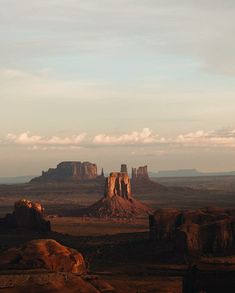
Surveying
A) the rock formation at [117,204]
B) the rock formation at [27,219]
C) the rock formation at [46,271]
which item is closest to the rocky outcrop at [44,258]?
the rock formation at [46,271]

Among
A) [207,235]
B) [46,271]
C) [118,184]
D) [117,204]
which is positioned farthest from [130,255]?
[118,184]

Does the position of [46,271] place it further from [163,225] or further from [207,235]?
[163,225]

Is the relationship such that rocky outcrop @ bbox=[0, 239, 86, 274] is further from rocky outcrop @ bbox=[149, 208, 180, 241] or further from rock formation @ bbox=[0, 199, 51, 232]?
rock formation @ bbox=[0, 199, 51, 232]

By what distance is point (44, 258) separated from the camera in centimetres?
6750

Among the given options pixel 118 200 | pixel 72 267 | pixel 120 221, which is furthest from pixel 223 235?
pixel 118 200

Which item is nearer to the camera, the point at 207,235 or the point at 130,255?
the point at 207,235

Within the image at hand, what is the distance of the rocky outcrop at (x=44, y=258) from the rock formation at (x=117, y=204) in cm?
9637

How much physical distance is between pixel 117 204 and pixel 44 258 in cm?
10972

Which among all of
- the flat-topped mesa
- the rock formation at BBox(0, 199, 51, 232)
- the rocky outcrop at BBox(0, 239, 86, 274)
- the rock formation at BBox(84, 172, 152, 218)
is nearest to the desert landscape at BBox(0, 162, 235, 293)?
the rock formation at BBox(0, 199, 51, 232)

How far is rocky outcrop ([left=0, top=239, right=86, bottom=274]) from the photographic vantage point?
6619 cm

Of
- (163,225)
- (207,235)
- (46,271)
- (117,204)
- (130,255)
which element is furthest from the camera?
(117,204)

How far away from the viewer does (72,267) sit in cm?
6719

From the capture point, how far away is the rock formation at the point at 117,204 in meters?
170

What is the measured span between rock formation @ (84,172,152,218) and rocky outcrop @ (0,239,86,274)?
9637 centimetres
